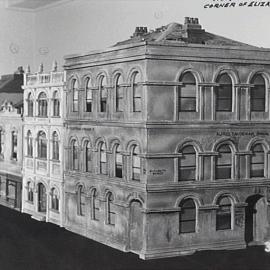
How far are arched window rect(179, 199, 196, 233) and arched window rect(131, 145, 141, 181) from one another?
1.71 meters

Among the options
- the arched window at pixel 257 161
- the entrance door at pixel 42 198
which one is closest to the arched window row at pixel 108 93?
the arched window at pixel 257 161

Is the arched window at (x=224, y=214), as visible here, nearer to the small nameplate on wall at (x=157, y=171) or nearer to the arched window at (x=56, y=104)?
the small nameplate on wall at (x=157, y=171)

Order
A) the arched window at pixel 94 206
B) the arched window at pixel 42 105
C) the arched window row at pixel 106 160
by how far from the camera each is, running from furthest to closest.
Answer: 1. the arched window at pixel 42 105
2. the arched window at pixel 94 206
3. the arched window row at pixel 106 160

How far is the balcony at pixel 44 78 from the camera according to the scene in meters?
25.6

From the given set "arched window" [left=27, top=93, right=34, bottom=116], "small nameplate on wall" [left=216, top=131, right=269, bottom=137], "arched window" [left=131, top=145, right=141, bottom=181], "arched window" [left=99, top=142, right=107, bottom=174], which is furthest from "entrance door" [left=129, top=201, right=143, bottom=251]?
"arched window" [left=27, top=93, right=34, bottom=116]

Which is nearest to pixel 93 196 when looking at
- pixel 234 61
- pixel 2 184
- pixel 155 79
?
pixel 155 79

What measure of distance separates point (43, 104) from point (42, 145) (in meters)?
1.74

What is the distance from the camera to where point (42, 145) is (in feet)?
90.0

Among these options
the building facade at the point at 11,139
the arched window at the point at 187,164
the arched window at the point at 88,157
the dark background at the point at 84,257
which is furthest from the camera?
the building facade at the point at 11,139

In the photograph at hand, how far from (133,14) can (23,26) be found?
15.8ft

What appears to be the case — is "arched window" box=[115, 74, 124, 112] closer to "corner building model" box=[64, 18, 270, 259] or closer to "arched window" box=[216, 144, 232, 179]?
"corner building model" box=[64, 18, 270, 259]

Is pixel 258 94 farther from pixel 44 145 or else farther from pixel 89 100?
pixel 44 145

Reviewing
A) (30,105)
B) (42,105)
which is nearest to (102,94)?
(42,105)

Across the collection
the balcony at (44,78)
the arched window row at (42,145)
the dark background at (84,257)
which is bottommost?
the dark background at (84,257)
